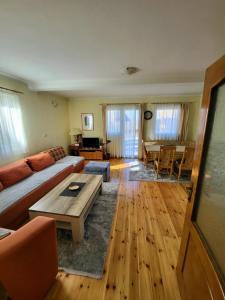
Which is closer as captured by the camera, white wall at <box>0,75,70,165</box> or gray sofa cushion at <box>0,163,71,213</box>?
gray sofa cushion at <box>0,163,71,213</box>

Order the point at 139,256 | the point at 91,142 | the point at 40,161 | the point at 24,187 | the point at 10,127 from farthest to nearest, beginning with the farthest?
the point at 91,142, the point at 40,161, the point at 10,127, the point at 24,187, the point at 139,256

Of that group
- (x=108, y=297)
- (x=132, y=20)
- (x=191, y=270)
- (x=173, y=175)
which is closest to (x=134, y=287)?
(x=108, y=297)

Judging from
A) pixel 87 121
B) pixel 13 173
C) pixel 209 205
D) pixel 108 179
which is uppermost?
pixel 87 121

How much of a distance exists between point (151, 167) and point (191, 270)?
138 inches

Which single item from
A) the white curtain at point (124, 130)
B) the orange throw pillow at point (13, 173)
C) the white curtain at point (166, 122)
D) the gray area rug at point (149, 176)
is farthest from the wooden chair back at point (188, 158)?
the orange throw pillow at point (13, 173)

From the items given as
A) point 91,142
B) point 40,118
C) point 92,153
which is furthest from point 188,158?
point 40,118

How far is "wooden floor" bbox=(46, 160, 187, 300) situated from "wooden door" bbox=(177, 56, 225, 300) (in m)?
0.35

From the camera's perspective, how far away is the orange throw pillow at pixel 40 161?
3.12 metres

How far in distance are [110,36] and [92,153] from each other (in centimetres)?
408

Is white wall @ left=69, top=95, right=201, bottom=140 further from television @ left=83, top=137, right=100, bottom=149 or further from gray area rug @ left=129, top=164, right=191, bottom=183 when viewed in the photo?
gray area rug @ left=129, top=164, right=191, bottom=183

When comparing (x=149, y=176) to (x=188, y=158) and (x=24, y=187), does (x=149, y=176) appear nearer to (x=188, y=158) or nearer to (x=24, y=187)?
(x=188, y=158)

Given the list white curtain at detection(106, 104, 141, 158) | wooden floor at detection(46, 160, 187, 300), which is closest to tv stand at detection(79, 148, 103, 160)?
white curtain at detection(106, 104, 141, 158)

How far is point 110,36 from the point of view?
1.49m

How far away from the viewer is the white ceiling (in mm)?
1106
